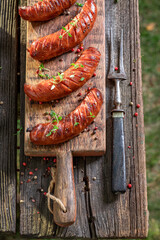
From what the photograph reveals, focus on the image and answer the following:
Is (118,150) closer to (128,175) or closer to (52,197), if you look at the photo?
(128,175)

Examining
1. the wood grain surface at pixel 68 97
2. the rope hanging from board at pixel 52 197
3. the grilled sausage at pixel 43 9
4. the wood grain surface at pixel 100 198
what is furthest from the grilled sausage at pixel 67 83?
the rope hanging from board at pixel 52 197

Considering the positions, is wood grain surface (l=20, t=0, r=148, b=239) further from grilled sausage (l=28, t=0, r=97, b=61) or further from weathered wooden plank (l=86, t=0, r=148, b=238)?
grilled sausage (l=28, t=0, r=97, b=61)

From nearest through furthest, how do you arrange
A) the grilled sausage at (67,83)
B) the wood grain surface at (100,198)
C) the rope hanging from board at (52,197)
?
the rope hanging from board at (52,197) < the grilled sausage at (67,83) < the wood grain surface at (100,198)

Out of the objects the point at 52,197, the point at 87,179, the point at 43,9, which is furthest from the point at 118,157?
the point at 43,9

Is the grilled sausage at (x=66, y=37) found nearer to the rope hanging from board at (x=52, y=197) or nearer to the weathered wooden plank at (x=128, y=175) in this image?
the weathered wooden plank at (x=128, y=175)

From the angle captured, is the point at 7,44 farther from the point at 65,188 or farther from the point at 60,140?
the point at 65,188
